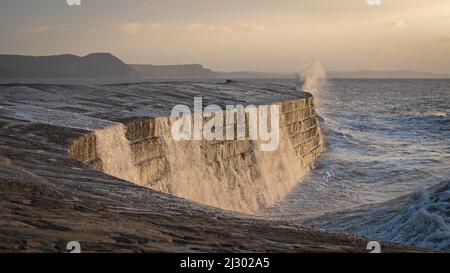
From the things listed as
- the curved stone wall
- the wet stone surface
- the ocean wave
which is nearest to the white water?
the curved stone wall

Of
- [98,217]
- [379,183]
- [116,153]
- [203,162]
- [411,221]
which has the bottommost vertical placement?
[379,183]

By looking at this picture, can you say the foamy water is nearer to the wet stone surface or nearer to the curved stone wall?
the curved stone wall

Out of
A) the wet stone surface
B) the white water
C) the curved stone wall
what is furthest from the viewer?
the curved stone wall

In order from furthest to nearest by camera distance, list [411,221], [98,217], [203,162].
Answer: [203,162] < [411,221] < [98,217]

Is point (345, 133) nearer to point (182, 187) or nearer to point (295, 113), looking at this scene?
point (295, 113)

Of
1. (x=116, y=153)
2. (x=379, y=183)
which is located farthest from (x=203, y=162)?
(x=379, y=183)

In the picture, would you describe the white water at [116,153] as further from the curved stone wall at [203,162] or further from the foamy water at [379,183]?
the foamy water at [379,183]

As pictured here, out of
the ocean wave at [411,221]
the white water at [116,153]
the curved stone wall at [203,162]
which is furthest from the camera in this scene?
the curved stone wall at [203,162]

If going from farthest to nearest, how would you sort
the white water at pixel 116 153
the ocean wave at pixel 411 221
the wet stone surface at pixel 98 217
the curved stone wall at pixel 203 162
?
the curved stone wall at pixel 203 162 < the white water at pixel 116 153 < the ocean wave at pixel 411 221 < the wet stone surface at pixel 98 217

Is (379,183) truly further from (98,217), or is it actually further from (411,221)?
(98,217)

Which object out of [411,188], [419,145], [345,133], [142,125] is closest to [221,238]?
[142,125]

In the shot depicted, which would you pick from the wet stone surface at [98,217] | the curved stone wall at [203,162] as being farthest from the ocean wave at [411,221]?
the wet stone surface at [98,217]
